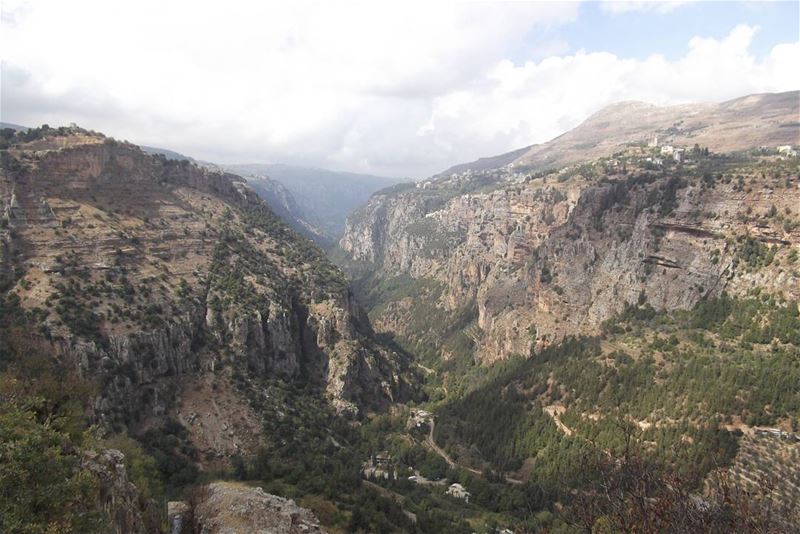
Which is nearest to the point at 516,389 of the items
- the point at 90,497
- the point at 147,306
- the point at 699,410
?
the point at 699,410

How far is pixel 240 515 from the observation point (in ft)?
126

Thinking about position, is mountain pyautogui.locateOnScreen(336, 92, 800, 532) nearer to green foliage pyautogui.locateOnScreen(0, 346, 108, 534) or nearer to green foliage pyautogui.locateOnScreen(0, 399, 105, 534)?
green foliage pyautogui.locateOnScreen(0, 399, 105, 534)

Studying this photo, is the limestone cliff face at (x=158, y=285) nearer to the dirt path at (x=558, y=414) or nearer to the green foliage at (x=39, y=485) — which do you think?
the dirt path at (x=558, y=414)

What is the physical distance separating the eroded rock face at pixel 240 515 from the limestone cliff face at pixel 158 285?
105 feet

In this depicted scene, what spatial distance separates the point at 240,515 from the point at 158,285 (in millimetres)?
61894

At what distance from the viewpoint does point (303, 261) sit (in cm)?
13400

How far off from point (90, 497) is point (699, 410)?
80709mm

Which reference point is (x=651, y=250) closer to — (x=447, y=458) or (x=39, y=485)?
(x=447, y=458)

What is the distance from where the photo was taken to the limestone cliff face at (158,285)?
7388 centimetres

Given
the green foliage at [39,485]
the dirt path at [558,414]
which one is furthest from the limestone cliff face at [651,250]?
the green foliage at [39,485]

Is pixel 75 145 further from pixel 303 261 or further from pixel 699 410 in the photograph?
pixel 699 410

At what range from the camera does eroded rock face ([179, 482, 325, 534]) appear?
123 ft

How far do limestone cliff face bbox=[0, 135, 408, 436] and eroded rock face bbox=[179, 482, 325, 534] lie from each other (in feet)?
105

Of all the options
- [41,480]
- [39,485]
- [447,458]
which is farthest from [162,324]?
[39,485]
